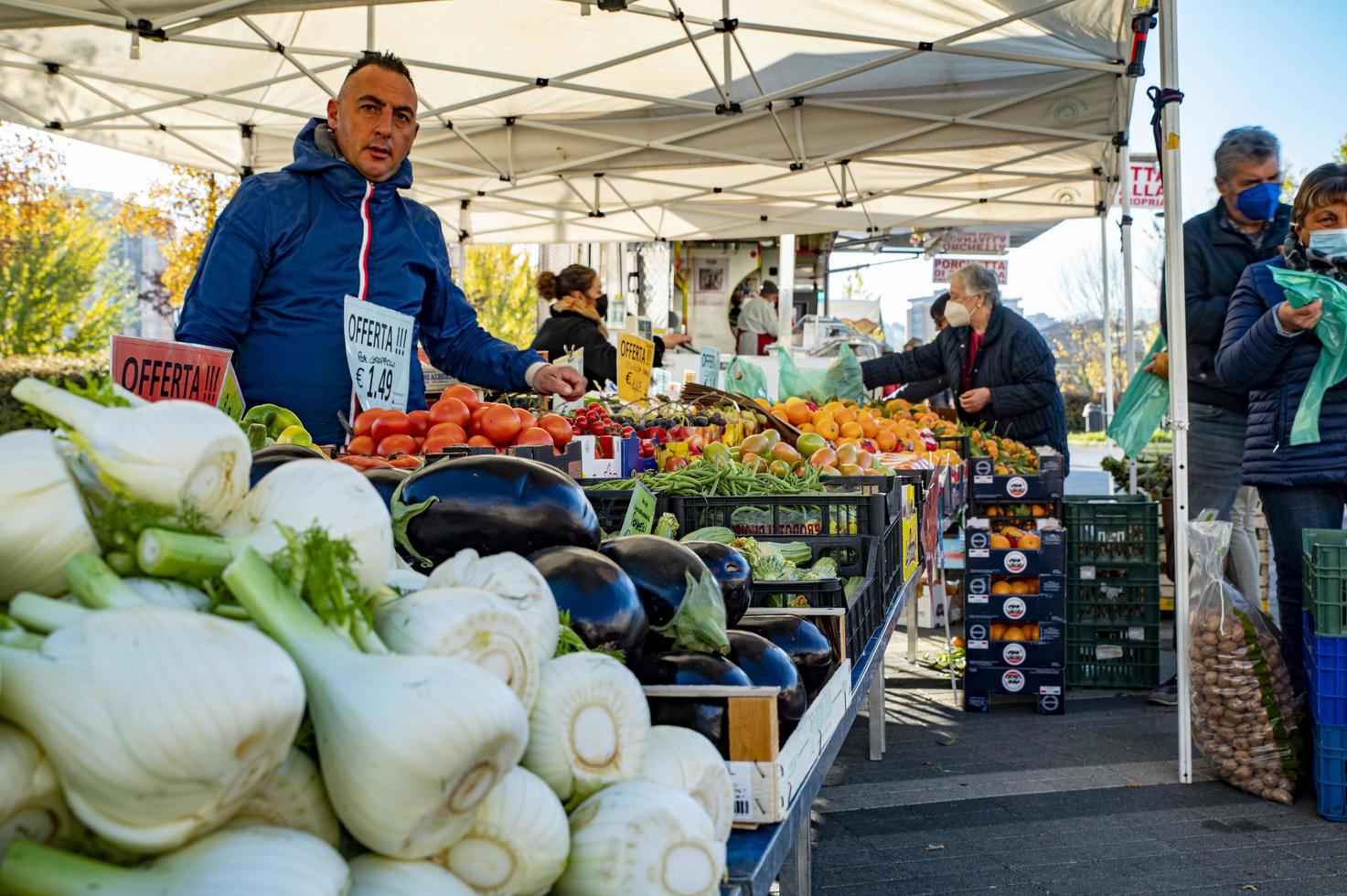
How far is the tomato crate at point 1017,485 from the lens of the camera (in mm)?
5539

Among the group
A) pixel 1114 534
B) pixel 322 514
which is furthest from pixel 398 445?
pixel 1114 534

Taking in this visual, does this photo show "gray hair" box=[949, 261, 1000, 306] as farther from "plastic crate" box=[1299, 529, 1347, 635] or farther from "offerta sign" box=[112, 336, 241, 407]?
"offerta sign" box=[112, 336, 241, 407]

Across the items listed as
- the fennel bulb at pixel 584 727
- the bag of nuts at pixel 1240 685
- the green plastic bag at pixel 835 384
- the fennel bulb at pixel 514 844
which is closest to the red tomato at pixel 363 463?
the fennel bulb at pixel 584 727

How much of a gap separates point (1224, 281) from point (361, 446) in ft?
12.5

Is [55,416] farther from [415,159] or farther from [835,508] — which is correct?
[415,159]

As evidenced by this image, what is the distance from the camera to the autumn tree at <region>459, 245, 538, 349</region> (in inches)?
884

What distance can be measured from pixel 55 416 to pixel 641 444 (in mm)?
3002

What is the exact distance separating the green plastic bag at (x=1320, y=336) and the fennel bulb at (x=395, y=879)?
3845mm

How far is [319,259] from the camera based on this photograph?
3.24 meters

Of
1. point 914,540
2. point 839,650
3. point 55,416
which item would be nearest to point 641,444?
point 914,540

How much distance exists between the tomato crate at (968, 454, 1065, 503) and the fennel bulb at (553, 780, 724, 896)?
15.5 feet

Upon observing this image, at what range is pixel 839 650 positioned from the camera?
1.92m

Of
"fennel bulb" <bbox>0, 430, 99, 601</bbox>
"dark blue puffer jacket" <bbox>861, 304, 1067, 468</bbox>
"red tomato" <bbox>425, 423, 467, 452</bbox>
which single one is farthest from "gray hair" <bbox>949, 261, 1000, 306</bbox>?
"fennel bulb" <bbox>0, 430, 99, 601</bbox>

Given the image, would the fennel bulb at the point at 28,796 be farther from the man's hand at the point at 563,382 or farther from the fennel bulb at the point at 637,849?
the man's hand at the point at 563,382
